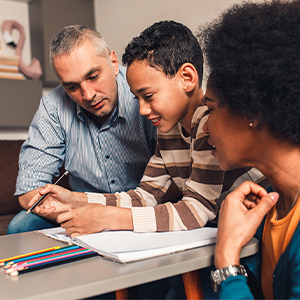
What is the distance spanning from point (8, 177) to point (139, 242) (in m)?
1.71

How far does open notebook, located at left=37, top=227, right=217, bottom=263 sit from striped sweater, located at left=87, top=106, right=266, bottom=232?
0.14ft

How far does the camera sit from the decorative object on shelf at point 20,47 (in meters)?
2.69

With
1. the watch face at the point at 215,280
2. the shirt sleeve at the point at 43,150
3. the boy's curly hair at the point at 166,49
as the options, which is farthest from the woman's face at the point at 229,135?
the shirt sleeve at the point at 43,150

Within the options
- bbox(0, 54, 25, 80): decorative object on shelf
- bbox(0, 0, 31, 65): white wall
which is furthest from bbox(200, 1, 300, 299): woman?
bbox(0, 0, 31, 65): white wall

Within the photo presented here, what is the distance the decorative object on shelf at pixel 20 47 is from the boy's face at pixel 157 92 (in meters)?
1.82

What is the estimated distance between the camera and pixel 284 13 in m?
0.68

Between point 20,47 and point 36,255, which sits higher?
point 20,47

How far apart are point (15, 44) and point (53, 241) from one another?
2.28 metres

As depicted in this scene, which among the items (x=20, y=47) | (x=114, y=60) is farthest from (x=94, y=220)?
(x=20, y=47)

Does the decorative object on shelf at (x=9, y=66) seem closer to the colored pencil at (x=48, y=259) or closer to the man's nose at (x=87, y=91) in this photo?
the man's nose at (x=87, y=91)

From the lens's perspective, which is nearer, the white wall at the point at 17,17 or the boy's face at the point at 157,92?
the boy's face at the point at 157,92

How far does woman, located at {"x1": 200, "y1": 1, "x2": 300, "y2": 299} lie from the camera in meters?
0.65

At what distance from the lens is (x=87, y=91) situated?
1521 millimetres

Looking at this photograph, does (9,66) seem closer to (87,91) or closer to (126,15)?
(126,15)
